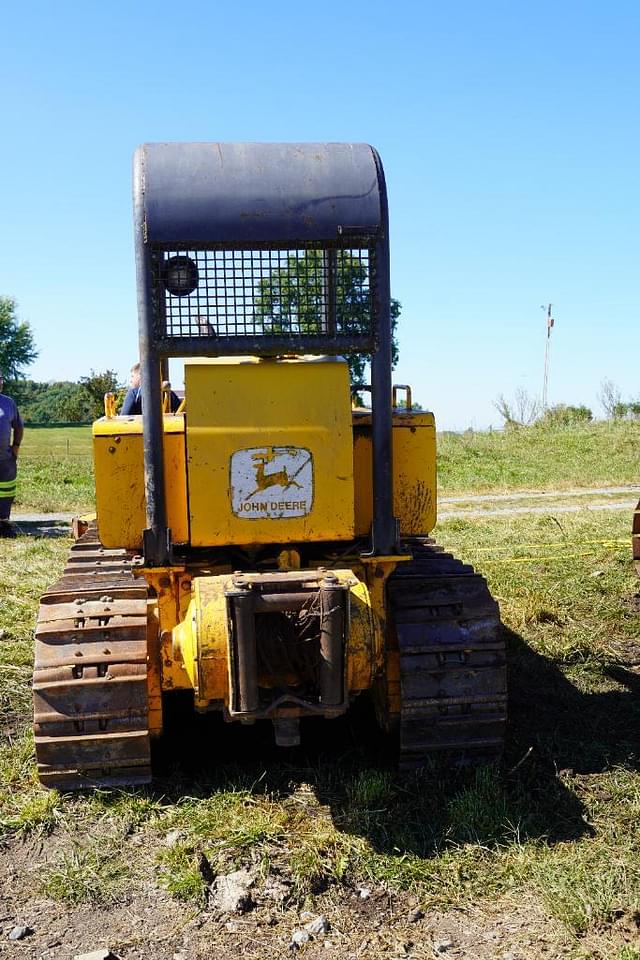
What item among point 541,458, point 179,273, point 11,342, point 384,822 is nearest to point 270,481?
point 179,273

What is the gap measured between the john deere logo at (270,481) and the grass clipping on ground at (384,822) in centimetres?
128

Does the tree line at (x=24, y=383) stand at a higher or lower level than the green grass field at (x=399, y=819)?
higher

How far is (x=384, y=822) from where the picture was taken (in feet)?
13.5

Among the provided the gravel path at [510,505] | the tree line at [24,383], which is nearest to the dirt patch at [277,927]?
the gravel path at [510,505]

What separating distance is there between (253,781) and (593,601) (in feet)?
14.3

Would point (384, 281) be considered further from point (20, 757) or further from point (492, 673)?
point (20, 757)

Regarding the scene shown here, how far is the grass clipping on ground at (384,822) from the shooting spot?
3.63 metres

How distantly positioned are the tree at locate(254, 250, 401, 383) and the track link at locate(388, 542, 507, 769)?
1399 mm

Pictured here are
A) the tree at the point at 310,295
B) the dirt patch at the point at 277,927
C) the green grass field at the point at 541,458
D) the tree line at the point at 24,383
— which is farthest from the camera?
the tree line at the point at 24,383

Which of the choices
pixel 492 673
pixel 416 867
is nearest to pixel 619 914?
pixel 416 867

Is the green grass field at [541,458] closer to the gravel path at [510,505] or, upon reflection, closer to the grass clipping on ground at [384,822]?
the gravel path at [510,505]

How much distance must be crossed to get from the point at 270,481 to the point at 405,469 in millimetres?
745

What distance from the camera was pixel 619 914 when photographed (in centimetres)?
337

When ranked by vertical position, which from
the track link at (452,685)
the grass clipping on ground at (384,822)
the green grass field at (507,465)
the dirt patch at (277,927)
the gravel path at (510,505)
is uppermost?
the green grass field at (507,465)
